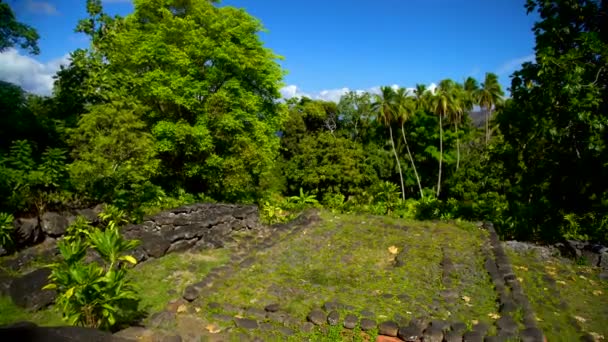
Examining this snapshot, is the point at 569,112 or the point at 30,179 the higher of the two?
the point at 569,112

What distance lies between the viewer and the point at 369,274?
8578 mm

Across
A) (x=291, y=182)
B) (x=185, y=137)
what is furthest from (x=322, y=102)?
(x=185, y=137)

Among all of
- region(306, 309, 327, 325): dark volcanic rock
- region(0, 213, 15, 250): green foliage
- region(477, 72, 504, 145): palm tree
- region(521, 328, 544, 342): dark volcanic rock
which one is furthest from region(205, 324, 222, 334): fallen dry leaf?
region(477, 72, 504, 145): palm tree

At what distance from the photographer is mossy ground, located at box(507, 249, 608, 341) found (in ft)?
21.7

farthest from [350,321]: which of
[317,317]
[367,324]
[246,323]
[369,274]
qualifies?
[369,274]

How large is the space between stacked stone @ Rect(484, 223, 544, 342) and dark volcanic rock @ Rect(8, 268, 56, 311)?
24.1ft

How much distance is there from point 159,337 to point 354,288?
3797 millimetres

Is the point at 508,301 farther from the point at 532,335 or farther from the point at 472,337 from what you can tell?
the point at 472,337

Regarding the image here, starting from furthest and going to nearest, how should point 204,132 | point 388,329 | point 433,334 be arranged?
1. point 204,132
2. point 388,329
3. point 433,334

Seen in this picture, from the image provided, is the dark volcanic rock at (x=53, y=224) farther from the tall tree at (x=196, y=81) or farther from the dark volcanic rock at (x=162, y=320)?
the tall tree at (x=196, y=81)

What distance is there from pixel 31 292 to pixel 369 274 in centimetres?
641

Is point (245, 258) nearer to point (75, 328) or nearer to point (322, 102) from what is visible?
point (75, 328)

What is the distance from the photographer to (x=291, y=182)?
102 feet

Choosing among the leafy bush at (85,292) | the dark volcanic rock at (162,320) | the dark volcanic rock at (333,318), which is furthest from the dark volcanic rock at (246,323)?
the leafy bush at (85,292)
